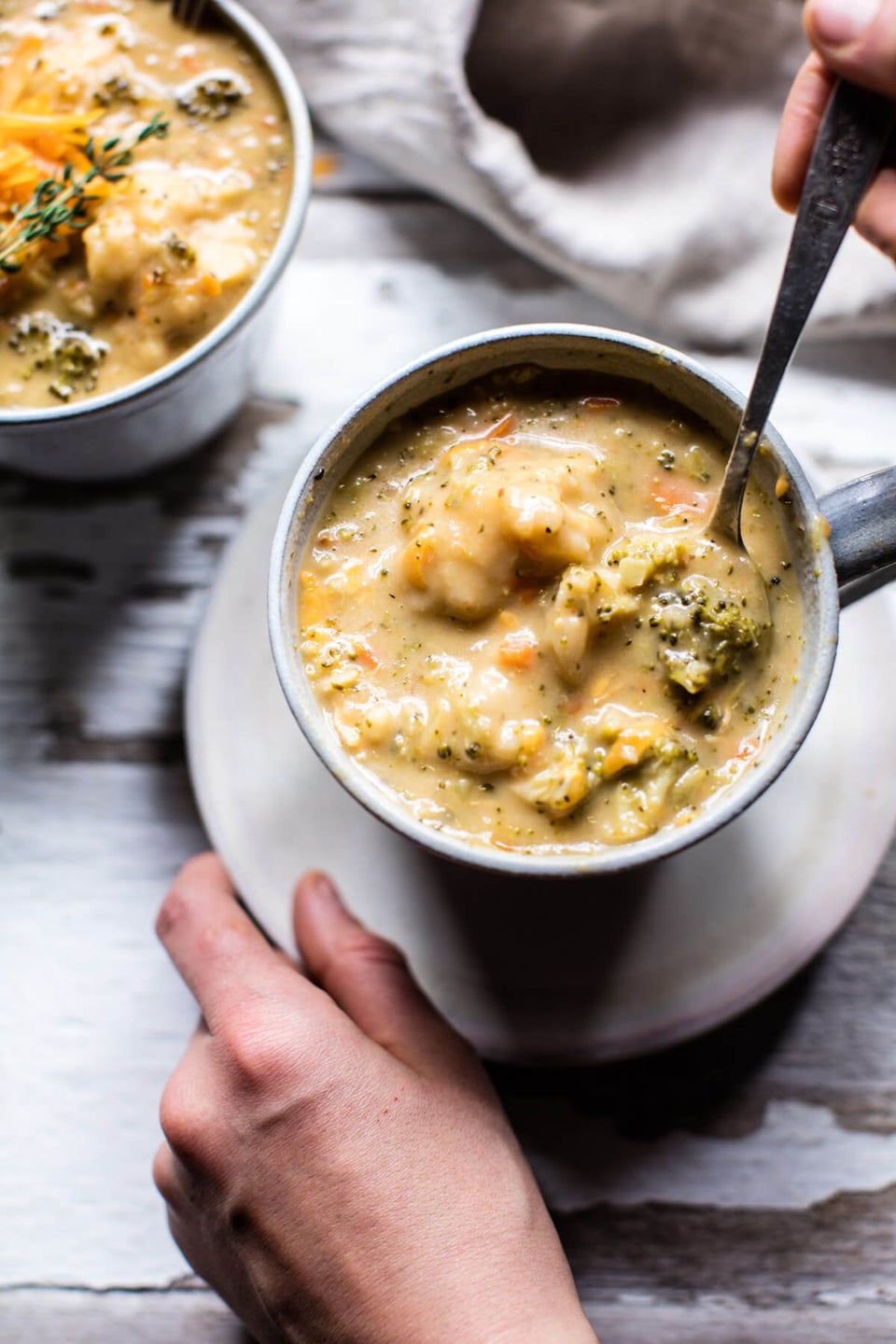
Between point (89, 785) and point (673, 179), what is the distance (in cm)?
156

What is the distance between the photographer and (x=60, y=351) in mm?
1814

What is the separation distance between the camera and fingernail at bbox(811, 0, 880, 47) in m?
1.48

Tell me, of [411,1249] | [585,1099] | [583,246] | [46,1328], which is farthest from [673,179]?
[46,1328]

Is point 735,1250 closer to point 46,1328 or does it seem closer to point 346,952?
point 346,952

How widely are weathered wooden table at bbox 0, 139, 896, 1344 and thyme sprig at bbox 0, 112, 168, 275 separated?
1.62ft

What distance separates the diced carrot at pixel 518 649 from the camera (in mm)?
1465

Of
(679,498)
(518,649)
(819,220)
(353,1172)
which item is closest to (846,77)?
(819,220)

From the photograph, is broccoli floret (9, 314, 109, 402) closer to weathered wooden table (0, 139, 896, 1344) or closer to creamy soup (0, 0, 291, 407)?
creamy soup (0, 0, 291, 407)

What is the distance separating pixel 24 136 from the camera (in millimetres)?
1812

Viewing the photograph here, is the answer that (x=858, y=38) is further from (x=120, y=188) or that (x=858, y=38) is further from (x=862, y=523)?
(x=120, y=188)

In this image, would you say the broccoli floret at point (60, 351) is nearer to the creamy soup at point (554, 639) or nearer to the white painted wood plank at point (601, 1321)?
the creamy soup at point (554, 639)

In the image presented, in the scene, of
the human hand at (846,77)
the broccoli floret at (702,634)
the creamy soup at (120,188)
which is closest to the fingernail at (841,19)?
the human hand at (846,77)

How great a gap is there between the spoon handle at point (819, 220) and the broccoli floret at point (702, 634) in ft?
0.49

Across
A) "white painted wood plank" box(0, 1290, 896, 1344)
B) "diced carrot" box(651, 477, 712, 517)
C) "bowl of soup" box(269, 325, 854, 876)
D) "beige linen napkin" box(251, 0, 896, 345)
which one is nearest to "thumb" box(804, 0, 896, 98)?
"bowl of soup" box(269, 325, 854, 876)
